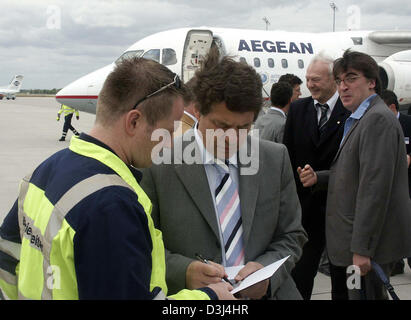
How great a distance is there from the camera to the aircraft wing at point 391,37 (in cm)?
1485

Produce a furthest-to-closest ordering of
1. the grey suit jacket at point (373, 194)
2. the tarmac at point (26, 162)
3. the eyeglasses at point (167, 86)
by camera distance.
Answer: the tarmac at point (26, 162)
the grey suit jacket at point (373, 194)
the eyeglasses at point (167, 86)

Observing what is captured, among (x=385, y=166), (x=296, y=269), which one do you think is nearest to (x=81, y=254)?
(x=385, y=166)

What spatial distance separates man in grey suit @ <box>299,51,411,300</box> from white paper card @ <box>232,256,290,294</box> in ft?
3.71

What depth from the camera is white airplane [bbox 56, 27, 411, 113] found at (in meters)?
12.2

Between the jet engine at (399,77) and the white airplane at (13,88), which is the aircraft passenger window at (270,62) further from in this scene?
Result: the white airplane at (13,88)

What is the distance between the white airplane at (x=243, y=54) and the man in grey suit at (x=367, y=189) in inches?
353

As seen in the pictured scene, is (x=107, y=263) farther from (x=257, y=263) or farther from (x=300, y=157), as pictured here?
(x=300, y=157)

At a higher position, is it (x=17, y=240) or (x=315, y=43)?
(x=315, y=43)

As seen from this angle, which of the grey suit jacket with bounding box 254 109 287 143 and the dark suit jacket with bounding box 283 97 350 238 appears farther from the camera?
the grey suit jacket with bounding box 254 109 287 143

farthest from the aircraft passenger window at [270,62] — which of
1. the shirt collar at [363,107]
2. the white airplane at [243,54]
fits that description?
the shirt collar at [363,107]

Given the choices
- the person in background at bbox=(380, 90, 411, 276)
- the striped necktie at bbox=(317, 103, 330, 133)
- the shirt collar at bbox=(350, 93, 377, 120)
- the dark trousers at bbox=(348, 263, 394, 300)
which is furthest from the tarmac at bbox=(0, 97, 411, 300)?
the shirt collar at bbox=(350, 93, 377, 120)

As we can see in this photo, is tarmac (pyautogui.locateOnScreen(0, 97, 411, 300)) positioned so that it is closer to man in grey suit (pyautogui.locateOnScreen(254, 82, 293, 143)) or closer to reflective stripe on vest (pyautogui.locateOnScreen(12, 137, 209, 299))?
man in grey suit (pyautogui.locateOnScreen(254, 82, 293, 143))
